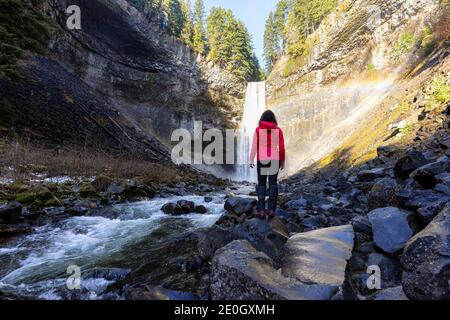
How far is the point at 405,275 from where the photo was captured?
2.80 meters

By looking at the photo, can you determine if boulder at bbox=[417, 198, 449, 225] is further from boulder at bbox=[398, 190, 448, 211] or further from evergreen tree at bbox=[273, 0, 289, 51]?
evergreen tree at bbox=[273, 0, 289, 51]

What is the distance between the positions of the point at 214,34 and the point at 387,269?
2080 inches

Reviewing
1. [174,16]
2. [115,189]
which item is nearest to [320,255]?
[115,189]

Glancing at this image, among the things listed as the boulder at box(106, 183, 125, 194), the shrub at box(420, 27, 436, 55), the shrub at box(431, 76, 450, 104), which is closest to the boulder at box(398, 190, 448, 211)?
the shrub at box(431, 76, 450, 104)

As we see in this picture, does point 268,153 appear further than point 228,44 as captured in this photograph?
No

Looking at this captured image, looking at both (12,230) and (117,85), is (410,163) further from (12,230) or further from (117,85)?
(117,85)

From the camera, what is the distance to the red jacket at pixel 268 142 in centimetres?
555

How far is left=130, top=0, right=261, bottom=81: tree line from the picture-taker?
47.0 metres

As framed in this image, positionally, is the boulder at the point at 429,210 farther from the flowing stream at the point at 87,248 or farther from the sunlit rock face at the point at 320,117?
the sunlit rock face at the point at 320,117

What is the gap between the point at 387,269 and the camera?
3.44 metres

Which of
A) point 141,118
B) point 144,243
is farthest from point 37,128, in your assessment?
point 141,118

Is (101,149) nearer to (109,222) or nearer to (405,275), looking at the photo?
(109,222)

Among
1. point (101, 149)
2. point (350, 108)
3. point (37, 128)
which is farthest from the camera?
point (350, 108)

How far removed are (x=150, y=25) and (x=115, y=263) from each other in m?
44.3
